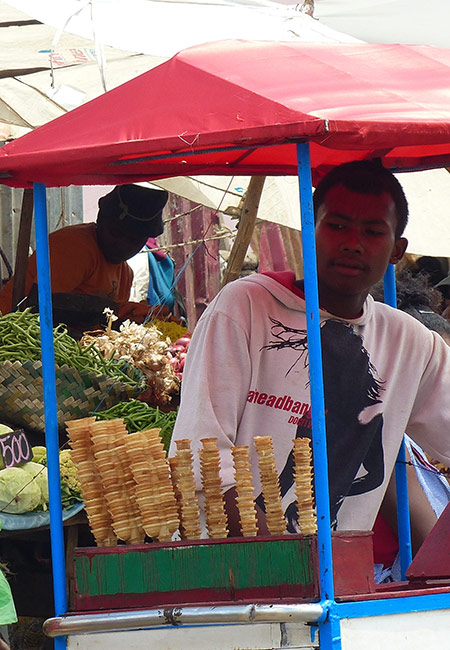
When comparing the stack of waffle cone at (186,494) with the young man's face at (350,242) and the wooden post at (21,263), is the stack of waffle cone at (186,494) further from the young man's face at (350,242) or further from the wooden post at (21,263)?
the wooden post at (21,263)

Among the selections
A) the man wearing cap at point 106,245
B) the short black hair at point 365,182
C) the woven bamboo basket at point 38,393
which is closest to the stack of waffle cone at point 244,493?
the short black hair at point 365,182

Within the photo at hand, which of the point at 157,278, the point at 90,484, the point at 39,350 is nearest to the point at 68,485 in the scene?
the point at 39,350

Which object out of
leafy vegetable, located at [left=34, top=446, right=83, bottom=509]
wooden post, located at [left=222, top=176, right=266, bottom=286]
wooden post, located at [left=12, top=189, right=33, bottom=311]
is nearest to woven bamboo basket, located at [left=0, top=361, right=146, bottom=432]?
leafy vegetable, located at [left=34, top=446, right=83, bottom=509]

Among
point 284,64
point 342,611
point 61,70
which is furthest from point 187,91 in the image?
point 61,70

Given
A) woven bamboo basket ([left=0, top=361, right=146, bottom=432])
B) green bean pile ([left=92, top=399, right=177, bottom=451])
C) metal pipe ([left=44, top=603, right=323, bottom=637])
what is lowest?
metal pipe ([left=44, top=603, right=323, bottom=637])

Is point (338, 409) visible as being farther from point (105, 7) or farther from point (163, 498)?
point (105, 7)

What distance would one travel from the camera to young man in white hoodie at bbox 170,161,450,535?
258 centimetres

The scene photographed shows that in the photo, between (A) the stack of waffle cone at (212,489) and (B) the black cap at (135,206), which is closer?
(A) the stack of waffle cone at (212,489)

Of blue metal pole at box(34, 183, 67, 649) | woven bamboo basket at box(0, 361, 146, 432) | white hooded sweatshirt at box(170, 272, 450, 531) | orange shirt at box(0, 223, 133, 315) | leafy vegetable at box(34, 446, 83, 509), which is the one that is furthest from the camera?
orange shirt at box(0, 223, 133, 315)

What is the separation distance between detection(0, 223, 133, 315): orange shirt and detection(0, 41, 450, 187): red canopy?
8.06 feet

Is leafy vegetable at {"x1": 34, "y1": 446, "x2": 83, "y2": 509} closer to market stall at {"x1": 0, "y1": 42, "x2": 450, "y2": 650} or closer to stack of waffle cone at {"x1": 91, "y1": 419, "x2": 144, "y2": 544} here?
market stall at {"x1": 0, "y1": 42, "x2": 450, "y2": 650}

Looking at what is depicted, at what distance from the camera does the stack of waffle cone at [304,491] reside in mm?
2193

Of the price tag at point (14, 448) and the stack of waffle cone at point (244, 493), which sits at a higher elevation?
the price tag at point (14, 448)

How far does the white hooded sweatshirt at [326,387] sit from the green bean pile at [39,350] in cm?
135
